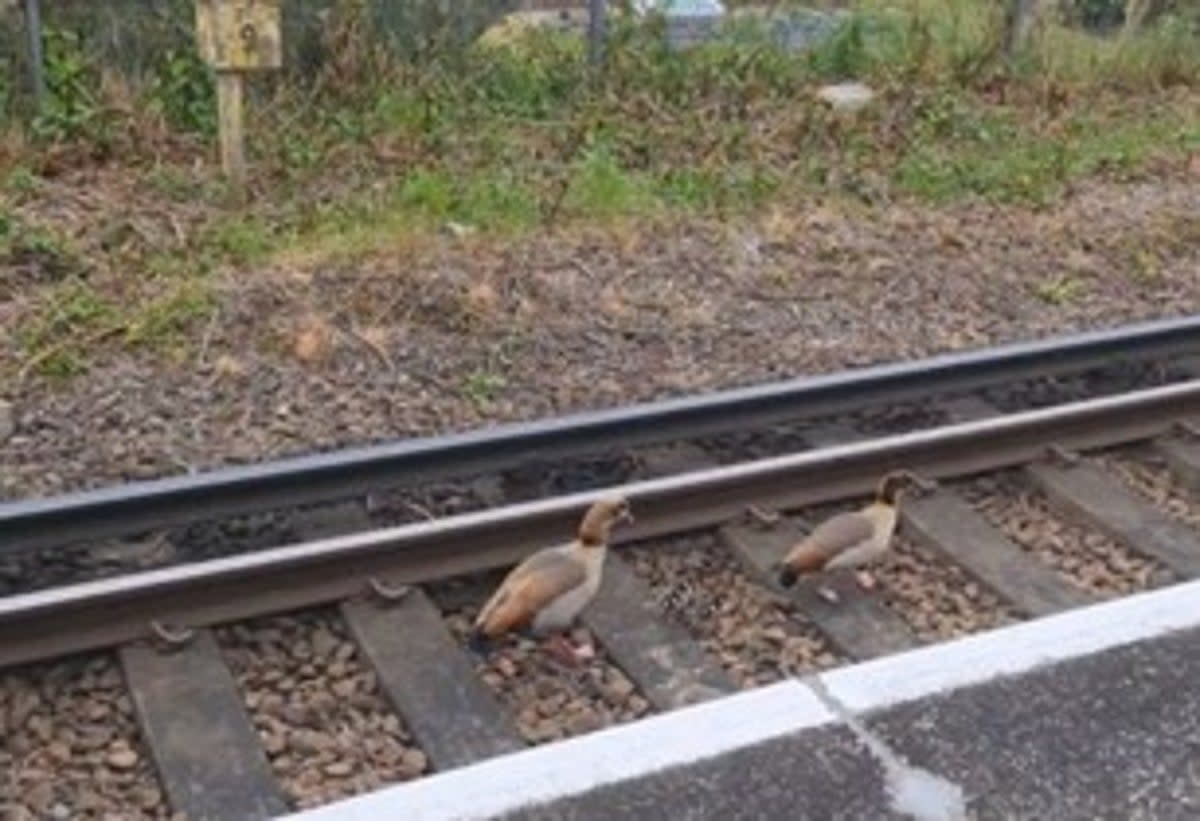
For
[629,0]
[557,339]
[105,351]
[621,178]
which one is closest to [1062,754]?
[557,339]

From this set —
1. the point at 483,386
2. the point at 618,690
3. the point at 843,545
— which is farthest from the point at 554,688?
the point at 483,386

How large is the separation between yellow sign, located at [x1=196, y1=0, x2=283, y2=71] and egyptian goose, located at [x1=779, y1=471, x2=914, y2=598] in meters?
3.56

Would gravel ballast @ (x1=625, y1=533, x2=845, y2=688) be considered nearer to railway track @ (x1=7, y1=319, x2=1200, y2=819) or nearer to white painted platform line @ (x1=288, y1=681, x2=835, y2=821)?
railway track @ (x1=7, y1=319, x2=1200, y2=819)

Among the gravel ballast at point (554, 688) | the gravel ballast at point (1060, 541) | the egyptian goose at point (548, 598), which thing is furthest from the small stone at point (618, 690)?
the gravel ballast at point (1060, 541)

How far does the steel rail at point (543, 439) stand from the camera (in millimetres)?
4523

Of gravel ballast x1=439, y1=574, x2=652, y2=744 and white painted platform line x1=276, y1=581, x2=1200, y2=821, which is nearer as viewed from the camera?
white painted platform line x1=276, y1=581, x2=1200, y2=821

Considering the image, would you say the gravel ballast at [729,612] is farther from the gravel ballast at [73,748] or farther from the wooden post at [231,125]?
the wooden post at [231,125]

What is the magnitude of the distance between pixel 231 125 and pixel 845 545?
12.8 ft

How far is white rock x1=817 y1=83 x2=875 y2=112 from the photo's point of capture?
9.63 meters

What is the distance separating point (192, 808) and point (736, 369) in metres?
3.10

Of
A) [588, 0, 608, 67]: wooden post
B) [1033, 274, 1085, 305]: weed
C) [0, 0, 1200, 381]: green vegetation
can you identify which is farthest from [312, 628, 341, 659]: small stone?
[588, 0, 608, 67]: wooden post

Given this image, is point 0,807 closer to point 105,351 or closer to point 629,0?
point 105,351

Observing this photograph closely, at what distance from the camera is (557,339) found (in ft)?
20.4

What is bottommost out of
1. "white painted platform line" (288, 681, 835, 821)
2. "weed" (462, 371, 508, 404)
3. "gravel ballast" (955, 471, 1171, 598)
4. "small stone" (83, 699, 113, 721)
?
"gravel ballast" (955, 471, 1171, 598)
